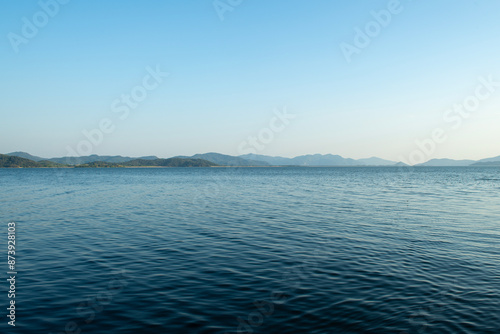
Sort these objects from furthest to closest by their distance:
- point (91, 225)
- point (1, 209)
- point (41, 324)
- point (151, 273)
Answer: point (1, 209) → point (91, 225) → point (151, 273) → point (41, 324)

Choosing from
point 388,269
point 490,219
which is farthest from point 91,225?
point 490,219

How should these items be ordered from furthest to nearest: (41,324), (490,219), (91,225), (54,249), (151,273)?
(490,219)
(91,225)
(54,249)
(151,273)
(41,324)

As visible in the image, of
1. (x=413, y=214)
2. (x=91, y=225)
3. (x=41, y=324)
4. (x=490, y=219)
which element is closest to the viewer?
(x=41, y=324)

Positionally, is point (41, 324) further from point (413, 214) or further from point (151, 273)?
point (413, 214)

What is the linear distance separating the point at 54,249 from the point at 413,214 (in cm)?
3595

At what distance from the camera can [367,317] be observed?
1172 cm

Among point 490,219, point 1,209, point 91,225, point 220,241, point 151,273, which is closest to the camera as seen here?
point 151,273

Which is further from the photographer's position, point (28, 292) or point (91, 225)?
point (91, 225)

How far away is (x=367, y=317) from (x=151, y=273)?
10703mm

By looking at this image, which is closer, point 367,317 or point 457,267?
point 367,317

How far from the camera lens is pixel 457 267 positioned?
688 inches

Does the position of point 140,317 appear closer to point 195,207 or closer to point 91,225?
point 91,225

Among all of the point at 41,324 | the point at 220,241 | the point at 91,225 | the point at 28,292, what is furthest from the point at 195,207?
the point at 41,324

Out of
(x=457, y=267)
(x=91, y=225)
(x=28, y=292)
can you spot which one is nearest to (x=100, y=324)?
(x=28, y=292)
